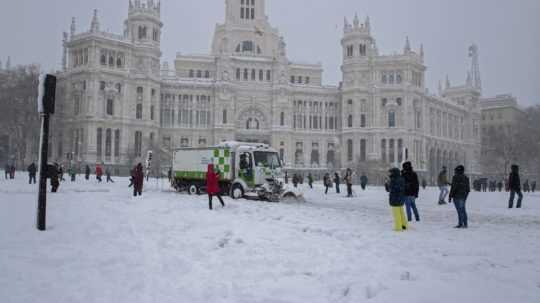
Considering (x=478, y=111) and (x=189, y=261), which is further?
(x=478, y=111)

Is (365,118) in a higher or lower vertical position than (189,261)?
higher

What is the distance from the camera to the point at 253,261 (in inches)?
318

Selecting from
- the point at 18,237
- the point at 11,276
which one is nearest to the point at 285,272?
the point at 11,276

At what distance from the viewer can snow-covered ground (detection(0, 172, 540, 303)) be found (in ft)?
20.3

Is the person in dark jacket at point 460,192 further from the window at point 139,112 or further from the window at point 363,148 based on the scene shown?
the window at point 363,148

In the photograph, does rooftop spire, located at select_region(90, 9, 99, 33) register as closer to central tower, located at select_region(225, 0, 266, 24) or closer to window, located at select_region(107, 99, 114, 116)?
window, located at select_region(107, 99, 114, 116)

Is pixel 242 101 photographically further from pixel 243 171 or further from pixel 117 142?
pixel 243 171

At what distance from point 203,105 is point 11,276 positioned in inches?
2832

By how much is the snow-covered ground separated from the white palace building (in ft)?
183

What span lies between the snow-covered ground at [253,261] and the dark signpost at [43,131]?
45 centimetres

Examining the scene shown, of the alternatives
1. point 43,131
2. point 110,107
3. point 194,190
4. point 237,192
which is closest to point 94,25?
point 110,107

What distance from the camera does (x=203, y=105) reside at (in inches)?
3044

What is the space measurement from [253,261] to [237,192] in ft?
48.0

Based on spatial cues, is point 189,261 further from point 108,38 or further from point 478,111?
point 478,111
